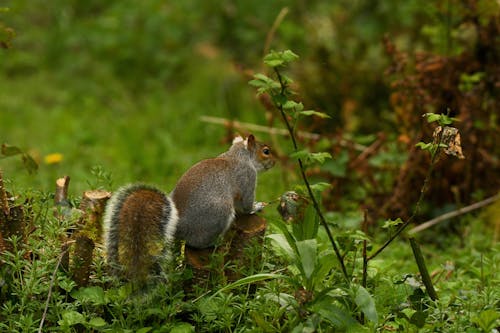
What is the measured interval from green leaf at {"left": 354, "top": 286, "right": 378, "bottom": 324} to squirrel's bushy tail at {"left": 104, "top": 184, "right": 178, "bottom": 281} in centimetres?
73

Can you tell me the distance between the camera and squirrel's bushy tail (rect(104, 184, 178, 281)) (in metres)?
3.17

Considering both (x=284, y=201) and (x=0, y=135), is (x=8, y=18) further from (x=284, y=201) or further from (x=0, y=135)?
(x=284, y=201)

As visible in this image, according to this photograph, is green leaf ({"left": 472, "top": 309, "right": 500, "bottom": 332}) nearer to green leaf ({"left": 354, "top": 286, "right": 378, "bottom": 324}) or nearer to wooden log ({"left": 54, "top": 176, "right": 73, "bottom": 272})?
green leaf ({"left": 354, "top": 286, "right": 378, "bottom": 324})

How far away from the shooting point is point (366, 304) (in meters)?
3.00

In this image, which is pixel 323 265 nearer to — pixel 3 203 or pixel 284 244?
pixel 284 244

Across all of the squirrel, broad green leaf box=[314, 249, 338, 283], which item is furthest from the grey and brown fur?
broad green leaf box=[314, 249, 338, 283]

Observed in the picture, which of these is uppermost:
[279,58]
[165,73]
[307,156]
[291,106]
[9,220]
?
[279,58]

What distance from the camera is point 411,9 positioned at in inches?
245

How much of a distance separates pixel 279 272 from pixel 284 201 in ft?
0.91

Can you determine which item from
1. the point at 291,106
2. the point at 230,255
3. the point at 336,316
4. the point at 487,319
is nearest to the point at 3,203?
the point at 230,255

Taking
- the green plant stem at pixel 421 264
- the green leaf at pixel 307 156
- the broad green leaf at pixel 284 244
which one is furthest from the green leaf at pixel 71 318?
the green plant stem at pixel 421 264

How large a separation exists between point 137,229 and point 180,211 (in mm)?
272

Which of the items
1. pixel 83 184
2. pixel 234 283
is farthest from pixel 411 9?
pixel 234 283

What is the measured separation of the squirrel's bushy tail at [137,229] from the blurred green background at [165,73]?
2.66m
